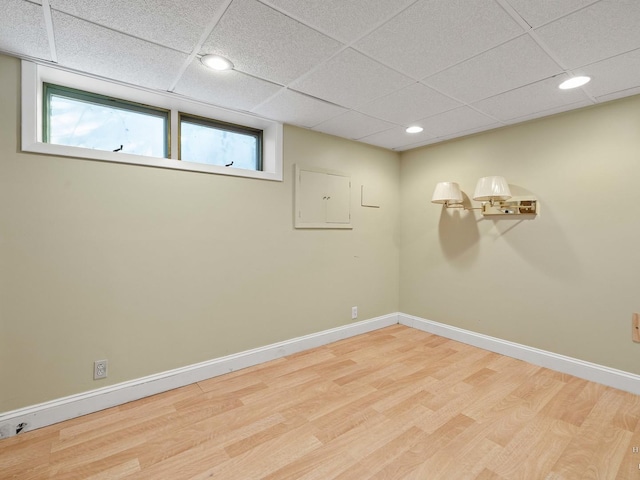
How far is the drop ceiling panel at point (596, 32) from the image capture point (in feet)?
4.81

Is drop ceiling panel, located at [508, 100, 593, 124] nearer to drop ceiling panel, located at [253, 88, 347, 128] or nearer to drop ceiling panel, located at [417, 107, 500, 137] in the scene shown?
drop ceiling panel, located at [417, 107, 500, 137]

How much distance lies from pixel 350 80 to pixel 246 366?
2.57m

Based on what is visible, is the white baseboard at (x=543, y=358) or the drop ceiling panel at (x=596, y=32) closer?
the drop ceiling panel at (x=596, y=32)

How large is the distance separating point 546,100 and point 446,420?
2.57m

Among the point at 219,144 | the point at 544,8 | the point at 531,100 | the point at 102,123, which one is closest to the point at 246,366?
the point at 219,144

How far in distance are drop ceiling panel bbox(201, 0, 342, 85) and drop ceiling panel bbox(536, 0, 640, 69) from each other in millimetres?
1165

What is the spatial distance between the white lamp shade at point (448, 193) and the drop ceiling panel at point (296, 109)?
1393mm

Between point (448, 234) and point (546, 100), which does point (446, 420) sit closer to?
point (448, 234)

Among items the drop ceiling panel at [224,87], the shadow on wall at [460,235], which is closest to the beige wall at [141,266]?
the drop ceiling panel at [224,87]

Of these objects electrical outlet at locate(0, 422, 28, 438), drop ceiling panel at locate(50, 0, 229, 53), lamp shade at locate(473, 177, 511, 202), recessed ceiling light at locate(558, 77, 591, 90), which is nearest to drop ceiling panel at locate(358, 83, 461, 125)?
recessed ceiling light at locate(558, 77, 591, 90)

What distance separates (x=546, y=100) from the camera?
8.11 feet

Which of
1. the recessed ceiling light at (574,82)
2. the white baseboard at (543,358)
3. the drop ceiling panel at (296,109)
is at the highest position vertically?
the drop ceiling panel at (296,109)

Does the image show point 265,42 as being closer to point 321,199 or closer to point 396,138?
point 321,199

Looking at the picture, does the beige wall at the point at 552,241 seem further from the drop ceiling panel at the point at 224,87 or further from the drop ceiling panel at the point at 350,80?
the drop ceiling panel at the point at 224,87
